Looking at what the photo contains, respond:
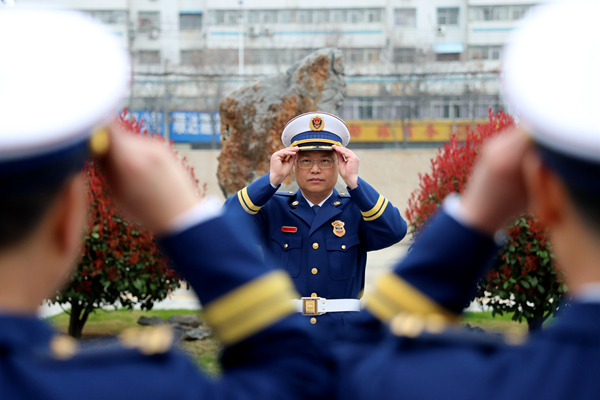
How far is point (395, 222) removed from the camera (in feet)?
9.64

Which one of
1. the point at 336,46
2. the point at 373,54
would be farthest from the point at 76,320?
the point at 373,54

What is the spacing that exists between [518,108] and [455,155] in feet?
15.4

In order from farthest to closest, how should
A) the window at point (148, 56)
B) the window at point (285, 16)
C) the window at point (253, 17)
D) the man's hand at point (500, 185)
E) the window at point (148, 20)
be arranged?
1. the window at point (253, 17)
2. the window at point (285, 16)
3. the window at point (148, 20)
4. the window at point (148, 56)
5. the man's hand at point (500, 185)

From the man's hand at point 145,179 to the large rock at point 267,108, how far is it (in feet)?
17.6

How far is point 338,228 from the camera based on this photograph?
3133 mm

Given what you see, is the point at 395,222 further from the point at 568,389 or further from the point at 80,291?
the point at 80,291

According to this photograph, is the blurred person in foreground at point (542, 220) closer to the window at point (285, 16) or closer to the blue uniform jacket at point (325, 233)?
the blue uniform jacket at point (325, 233)

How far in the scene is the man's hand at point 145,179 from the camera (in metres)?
0.74

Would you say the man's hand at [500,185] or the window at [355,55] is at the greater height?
the window at [355,55]

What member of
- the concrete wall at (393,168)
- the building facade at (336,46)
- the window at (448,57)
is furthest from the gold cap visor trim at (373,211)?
the window at (448,57)

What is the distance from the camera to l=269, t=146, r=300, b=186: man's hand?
3.09 meters

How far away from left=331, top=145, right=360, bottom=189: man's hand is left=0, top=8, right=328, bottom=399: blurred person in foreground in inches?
85.5

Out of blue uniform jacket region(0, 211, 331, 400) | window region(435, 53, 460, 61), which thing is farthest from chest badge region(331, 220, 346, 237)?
window region(435, 53, 460, 61)

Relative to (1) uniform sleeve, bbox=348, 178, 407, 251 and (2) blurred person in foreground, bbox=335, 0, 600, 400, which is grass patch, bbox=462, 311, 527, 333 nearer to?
(1) uniform sleeve, bbox=348, 178, 407, 251
